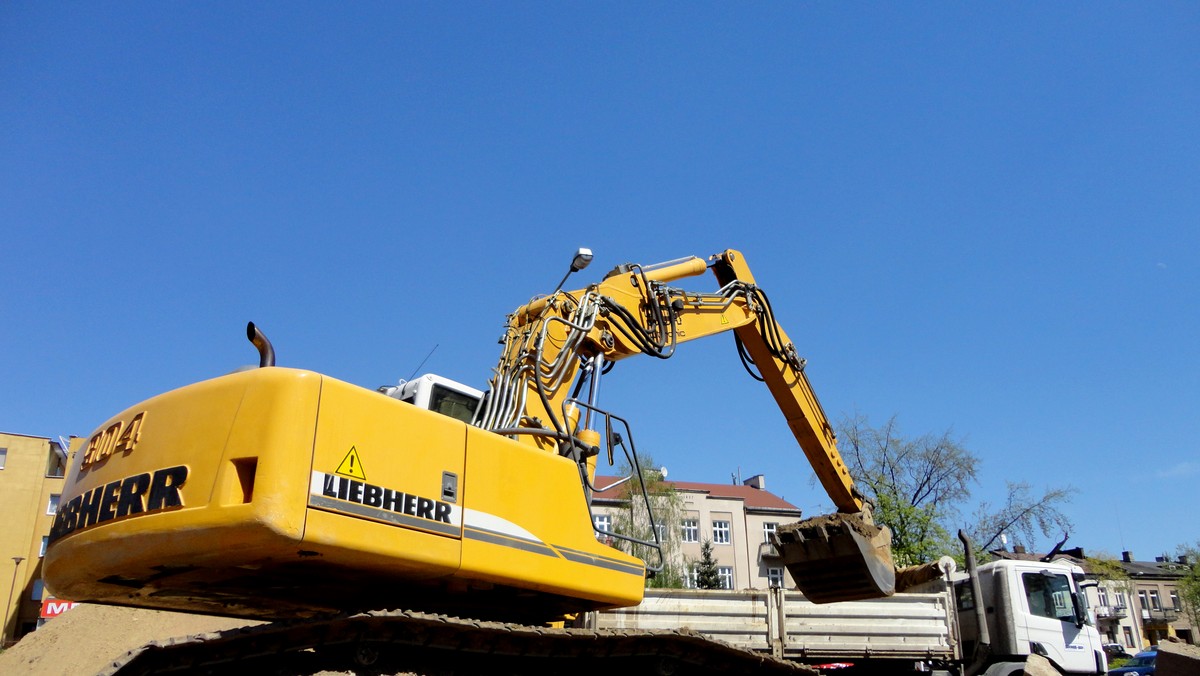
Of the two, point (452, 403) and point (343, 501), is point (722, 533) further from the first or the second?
point (343, 501)

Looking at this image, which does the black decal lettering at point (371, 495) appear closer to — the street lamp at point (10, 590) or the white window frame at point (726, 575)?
the street lamp at point (10, 590)

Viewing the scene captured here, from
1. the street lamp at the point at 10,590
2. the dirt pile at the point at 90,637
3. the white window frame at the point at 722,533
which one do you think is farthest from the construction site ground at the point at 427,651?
the white window frame at the point at 722,533

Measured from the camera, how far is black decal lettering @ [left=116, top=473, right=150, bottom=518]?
499 centimetres

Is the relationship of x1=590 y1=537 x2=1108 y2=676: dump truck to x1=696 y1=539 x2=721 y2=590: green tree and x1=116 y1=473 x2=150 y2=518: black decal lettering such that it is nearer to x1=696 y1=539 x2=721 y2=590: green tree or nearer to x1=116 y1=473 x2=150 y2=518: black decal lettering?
x1=116 y1=473 x2=150 y2=518: black decal lettering

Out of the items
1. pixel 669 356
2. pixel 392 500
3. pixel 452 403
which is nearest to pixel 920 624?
pixel 669 356

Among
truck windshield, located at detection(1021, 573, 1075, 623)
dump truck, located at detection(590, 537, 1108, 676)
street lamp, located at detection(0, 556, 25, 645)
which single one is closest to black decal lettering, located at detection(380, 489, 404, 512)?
dump truck, located at detection(590, 537, 1108, 676)

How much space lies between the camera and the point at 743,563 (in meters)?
53.2

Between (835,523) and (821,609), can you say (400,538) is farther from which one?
(821,609)

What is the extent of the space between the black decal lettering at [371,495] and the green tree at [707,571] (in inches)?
1695

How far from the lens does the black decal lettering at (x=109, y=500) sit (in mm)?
5113

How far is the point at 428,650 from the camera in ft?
17.6

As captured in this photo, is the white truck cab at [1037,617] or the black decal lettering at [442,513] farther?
the white truck cab at [1037,617]

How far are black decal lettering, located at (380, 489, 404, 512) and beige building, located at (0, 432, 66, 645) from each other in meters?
40.9

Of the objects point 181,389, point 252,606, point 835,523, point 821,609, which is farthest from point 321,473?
point 821,609
